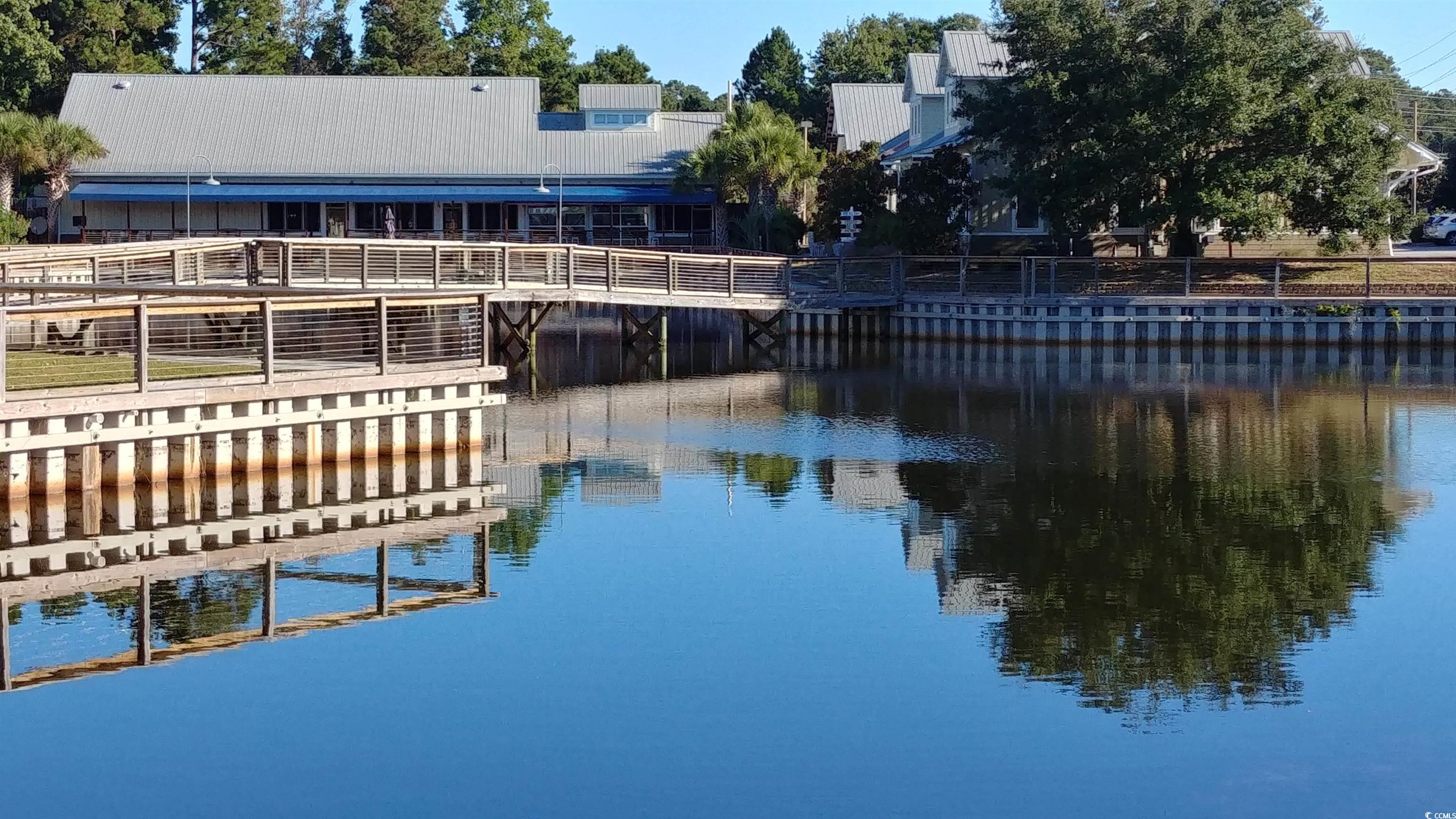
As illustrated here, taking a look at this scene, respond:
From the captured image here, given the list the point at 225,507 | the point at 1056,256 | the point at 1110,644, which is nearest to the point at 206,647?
the point at 225,507

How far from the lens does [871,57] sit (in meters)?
107

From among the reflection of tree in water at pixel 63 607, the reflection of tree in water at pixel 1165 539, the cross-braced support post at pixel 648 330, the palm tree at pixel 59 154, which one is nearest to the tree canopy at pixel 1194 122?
the cross-braced support post at pixel 648 330

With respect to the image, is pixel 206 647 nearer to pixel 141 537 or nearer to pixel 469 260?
pixel 141 537

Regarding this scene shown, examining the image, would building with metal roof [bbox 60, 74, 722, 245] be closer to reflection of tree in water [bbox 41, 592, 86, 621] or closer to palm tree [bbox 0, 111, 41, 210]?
palm tree [bbox 0, 111, 41, 210]

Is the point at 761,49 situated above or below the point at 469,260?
above

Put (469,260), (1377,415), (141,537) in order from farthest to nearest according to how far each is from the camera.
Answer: (469,260), (1377,415), (141,537)

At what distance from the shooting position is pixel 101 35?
82625mm

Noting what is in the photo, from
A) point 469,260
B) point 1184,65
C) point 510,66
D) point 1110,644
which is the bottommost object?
point 1110,644

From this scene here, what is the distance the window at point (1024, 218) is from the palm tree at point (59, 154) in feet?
108

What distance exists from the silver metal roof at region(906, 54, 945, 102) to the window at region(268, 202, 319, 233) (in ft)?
73.7

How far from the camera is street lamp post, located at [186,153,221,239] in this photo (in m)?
63.1

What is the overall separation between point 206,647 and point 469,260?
86.5ft

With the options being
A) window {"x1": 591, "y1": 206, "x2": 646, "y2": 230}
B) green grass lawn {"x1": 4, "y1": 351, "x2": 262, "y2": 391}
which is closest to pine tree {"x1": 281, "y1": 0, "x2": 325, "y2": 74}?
window {"x1": 591, "y1": 206, "x2": 646, "y2": 230}

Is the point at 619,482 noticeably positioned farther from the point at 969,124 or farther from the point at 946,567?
the point at 969,124
